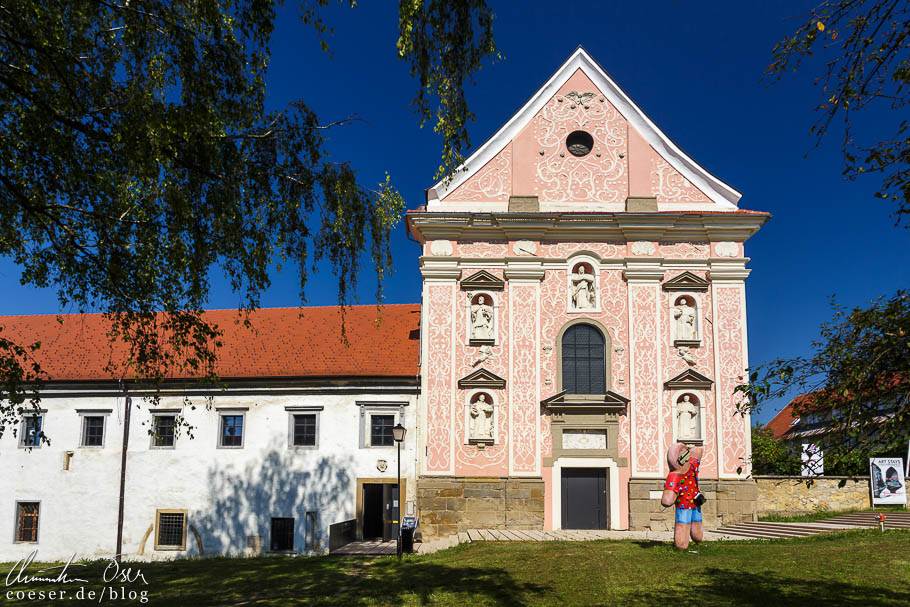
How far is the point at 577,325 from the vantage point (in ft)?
82.3

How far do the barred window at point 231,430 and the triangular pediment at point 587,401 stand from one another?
10.1m

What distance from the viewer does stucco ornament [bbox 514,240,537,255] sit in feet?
82.8

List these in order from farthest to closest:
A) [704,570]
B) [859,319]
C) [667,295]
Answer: [667,295], [704,570], [859,319]

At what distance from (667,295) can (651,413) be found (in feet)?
12.9

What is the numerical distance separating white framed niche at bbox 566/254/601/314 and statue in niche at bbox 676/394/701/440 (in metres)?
4.16

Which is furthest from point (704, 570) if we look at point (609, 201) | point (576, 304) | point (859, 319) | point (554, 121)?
point (554, 121)

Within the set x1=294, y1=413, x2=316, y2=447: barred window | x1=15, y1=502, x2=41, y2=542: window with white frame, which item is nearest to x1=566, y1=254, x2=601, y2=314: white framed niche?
x1=294, y1=413, x2=316, y2=447: barred window

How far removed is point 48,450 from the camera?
25.5 meters

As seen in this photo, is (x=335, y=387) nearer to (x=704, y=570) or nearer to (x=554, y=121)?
(x=554, y=121)

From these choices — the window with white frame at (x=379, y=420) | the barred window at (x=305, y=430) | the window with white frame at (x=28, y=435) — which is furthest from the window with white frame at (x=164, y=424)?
the window with white frame at (x=379, y=420)

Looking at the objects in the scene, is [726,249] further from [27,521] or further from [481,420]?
[27,521]

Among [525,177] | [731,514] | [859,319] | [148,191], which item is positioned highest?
[525,177]

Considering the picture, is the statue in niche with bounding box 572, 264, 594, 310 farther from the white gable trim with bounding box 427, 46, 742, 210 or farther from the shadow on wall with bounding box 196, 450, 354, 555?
the shadow on wall with bounding box 196, 450, 354, 555

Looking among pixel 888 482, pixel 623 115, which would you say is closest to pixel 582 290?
pixel 623 115
